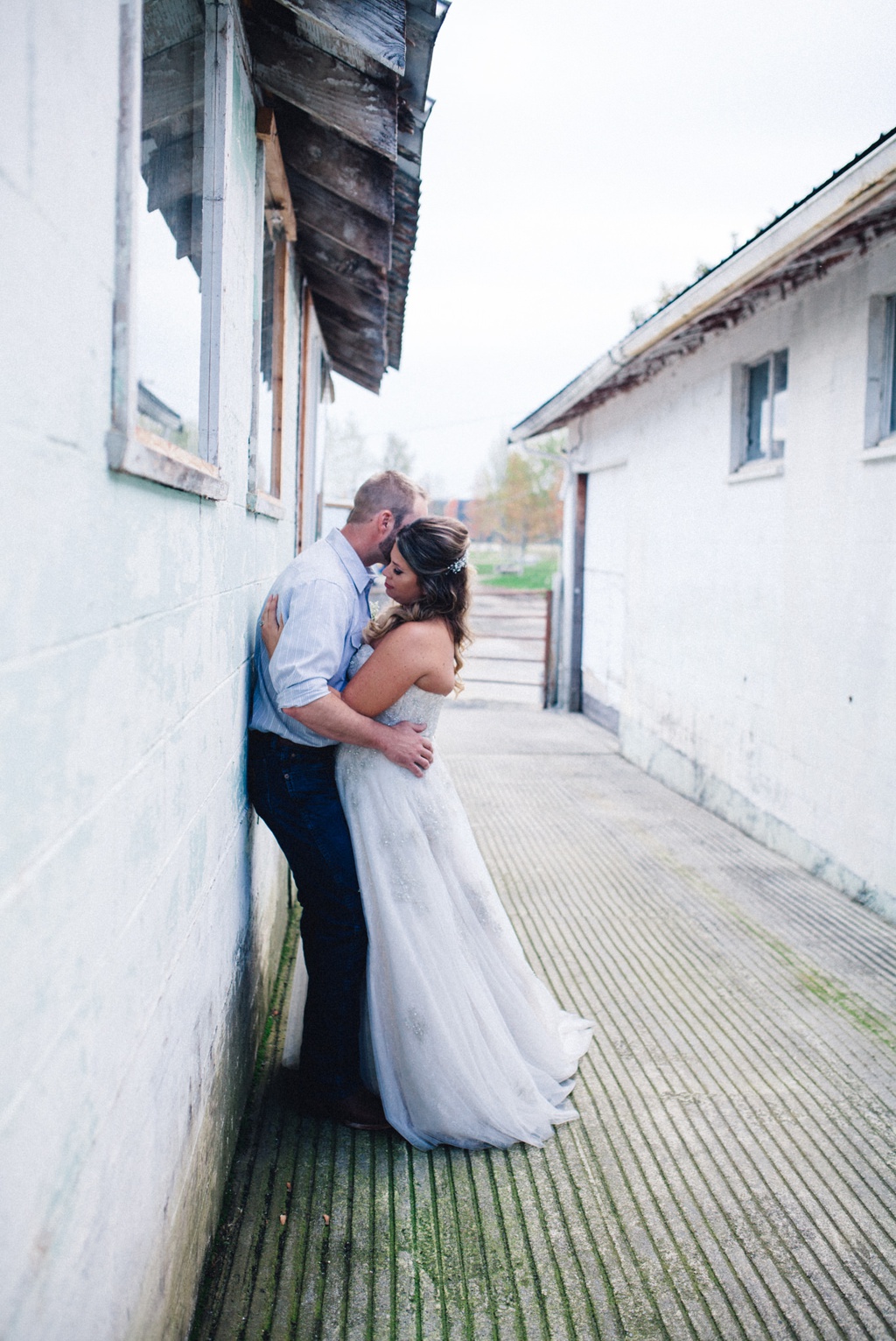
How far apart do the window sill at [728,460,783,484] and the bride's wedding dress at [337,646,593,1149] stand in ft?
13.9

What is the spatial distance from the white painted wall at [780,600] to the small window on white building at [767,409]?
15 centimetres

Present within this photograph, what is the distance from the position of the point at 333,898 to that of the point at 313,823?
0.23 metres

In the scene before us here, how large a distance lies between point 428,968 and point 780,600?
4.27m

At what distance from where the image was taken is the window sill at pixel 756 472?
646 centimetres

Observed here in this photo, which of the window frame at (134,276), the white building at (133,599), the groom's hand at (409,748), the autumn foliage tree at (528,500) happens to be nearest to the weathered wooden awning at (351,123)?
the white building at (133,599)

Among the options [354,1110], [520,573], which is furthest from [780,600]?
[520,573]

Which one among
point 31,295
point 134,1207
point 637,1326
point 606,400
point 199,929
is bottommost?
point 637,1326

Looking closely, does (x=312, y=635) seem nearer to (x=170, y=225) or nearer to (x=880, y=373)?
(x=170, y=225)

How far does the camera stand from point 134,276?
1471 millimetres

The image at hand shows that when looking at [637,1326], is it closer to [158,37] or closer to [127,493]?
[127,493]

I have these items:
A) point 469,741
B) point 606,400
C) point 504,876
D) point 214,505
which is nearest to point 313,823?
point 214,505

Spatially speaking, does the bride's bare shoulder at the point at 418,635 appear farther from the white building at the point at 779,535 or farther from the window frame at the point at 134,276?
the white building at the point at 779,535

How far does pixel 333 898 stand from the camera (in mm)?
2980

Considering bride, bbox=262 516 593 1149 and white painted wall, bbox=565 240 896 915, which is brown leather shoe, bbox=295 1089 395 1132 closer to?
bride, bbox=262 516 593 1149
